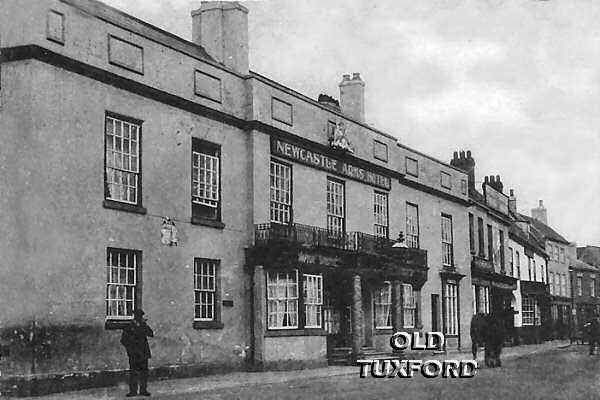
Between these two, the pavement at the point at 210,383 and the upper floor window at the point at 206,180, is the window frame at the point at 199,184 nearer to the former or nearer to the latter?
the upper floor window at the point at 206,180

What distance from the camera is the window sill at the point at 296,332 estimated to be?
21938 millimetres

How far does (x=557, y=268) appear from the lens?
2360 inches

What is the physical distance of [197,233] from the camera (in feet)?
65.9

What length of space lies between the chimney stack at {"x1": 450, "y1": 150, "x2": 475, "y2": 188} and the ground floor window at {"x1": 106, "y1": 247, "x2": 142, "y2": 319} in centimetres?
2660

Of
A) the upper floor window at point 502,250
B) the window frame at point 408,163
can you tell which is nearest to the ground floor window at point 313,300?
the window frame at point 408,163

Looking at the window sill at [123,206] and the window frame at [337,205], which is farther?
the window frame at [337,205]

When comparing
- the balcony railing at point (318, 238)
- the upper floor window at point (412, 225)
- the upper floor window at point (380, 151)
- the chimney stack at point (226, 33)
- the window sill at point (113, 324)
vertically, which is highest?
the chimney stack at point (226, 33)

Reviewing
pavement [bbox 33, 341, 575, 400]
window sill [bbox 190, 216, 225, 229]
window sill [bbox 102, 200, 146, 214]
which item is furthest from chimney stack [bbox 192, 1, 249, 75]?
pavement [bbox 33, 341, 575, 400]

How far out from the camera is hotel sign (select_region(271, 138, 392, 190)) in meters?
23.6

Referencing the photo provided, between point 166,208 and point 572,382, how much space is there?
31.3 ft

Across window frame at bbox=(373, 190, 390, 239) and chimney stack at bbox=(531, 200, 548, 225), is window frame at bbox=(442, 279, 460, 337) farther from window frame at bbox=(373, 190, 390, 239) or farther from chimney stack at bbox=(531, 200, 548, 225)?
chimney stack at bbox=(531, 200, 548, 225)

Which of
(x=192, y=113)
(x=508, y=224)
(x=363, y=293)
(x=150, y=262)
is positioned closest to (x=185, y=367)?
(x=150, y=262)

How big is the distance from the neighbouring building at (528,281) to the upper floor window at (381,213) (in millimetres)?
17667

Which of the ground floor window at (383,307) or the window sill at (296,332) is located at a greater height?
the ground floor window at (383,307)
